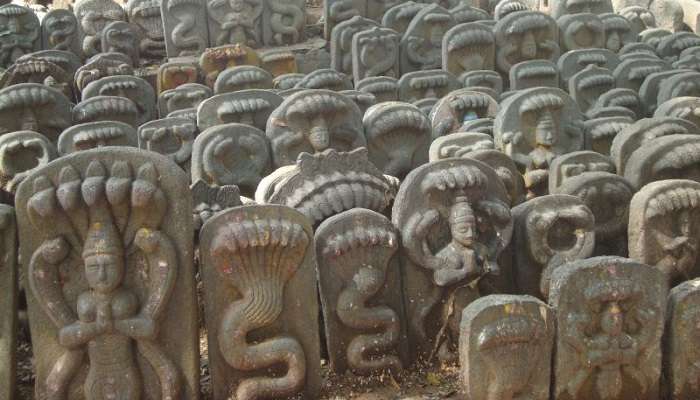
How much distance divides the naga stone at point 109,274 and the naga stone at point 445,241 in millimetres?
1084

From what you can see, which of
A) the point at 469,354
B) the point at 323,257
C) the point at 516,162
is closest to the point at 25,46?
the point at 516,162

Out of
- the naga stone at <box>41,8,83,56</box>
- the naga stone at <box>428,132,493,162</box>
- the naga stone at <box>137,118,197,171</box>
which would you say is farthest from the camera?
the naga stone at <box>41,8,83,56</box>

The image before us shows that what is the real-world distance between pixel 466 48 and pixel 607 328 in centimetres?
543

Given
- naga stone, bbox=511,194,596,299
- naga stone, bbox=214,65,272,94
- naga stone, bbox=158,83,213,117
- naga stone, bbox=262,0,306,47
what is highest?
naga stone, bbox=262,0,306,47

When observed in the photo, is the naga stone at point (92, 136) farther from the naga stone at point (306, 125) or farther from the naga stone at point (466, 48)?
the naga stone at point (466, 48)

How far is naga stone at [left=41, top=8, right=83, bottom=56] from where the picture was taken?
368 inches

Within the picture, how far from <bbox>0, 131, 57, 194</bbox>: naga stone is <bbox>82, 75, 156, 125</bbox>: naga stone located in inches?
71.3

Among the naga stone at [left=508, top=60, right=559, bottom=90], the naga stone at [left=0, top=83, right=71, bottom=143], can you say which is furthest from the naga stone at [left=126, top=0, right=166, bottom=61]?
the naga stone at [left=508, top=60, right=559, bottom=90]

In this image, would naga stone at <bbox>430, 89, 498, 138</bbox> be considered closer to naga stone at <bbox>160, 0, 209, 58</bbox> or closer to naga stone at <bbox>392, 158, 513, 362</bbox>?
naga stone at <bbox>392, 158, 513, 362</bbox>

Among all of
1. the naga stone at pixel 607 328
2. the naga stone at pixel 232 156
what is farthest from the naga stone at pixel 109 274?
the naga stone at pixel 232 156

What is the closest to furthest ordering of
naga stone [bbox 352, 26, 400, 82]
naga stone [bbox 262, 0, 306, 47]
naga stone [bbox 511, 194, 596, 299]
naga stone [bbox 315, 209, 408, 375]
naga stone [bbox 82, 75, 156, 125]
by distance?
1. naga stone [bbox 315, 209, 408, 375]
2. naga stone [bbox 511, 194, 596, 299]
3. naga stone [bbox 82, 75, 156, 125]
4. naga stone [bbox 352, 26, 400, 82]
5. naga stone [bbox 262, 0, 306, 47]

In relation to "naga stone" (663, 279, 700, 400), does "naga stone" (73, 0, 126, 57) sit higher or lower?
higher

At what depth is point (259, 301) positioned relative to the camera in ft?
10.8

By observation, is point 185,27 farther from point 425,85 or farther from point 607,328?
point 607,328
